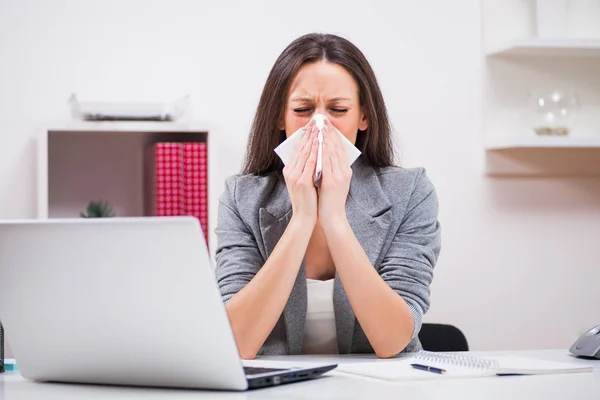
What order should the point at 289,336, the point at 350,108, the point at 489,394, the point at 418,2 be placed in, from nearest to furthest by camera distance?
1. the point at 489,394
2. the point at 289,336
3. the point at 350,108
4. the point at 418,2

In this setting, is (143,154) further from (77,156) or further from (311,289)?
(311,289)

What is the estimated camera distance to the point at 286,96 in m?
1.84

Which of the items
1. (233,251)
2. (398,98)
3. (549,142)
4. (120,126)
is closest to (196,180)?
(120,126)

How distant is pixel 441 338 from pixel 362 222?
441mm

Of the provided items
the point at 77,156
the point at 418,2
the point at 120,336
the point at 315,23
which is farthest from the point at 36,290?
the point at 418,2

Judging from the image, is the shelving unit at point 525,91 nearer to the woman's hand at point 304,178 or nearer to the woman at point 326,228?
the woman at point 326,228

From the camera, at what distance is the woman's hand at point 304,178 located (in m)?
1.66

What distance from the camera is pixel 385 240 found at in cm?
174

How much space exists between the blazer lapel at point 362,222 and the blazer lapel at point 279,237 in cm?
7

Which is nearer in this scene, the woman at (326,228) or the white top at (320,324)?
the woman at (326,228)

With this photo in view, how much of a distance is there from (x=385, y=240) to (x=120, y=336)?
32.7 inches

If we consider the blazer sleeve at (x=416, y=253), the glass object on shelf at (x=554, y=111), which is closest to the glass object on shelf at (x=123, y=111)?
the blazer sleeve at (x=416, y=253)

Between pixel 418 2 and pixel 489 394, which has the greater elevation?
pixel 418 2

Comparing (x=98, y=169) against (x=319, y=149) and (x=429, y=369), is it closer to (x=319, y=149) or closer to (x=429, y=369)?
(x=319, y=149)
